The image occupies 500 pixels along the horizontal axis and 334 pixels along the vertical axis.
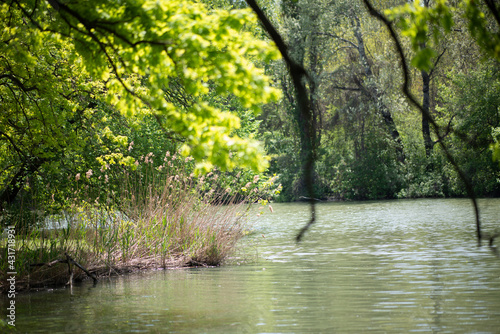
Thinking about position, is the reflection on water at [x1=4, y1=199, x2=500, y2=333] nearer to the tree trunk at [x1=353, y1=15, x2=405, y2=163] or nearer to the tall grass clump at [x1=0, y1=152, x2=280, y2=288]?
the tall grass clump at [x1=0, y1=152, x2=280, y2=288]

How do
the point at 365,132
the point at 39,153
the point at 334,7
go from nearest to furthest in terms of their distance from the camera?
the point at 39,153 → the point at 334,7 → the point at 365,132

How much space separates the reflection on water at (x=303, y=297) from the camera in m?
7.33

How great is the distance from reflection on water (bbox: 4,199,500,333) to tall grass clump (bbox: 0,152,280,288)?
1.42ft

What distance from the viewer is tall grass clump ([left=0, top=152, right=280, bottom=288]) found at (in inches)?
421

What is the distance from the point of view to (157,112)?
212 inches

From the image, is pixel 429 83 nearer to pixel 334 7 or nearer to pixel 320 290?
pixel 334 7

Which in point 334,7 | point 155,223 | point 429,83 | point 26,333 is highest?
point 334,7

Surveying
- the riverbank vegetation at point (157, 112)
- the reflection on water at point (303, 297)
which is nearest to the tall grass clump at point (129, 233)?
the riverbank vegetation at point (157, 112)

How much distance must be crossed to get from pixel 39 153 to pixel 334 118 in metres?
30.5

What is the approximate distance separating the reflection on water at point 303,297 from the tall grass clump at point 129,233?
43cm

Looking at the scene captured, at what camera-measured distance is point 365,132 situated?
40.2 metres

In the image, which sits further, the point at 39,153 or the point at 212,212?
the point at 212,212

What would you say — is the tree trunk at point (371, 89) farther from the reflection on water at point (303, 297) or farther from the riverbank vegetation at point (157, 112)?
the reflection on water at point (303, 297)

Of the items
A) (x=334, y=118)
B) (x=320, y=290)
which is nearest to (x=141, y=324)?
(x=320, y=290)
